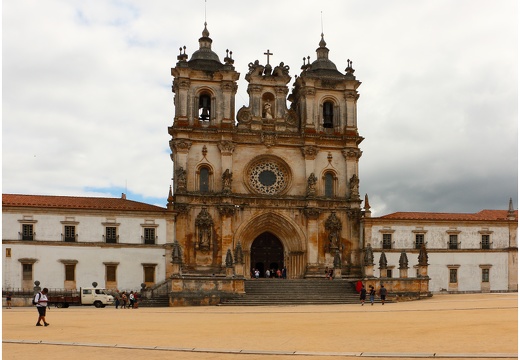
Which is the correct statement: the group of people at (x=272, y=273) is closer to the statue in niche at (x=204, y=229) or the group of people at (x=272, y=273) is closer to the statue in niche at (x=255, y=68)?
the statue in niche at (x=204, y=229)

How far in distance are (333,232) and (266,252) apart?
6099 mm

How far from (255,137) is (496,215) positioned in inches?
997

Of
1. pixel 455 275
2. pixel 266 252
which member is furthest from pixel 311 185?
pixel 455 275

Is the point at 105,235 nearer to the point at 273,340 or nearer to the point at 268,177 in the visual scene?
the point at 268,177

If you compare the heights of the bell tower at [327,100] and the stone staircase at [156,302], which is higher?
the bell tower at [327,100]

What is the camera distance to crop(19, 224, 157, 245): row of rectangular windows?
48.7 meters

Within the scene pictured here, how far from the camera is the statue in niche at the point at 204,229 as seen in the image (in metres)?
52.2

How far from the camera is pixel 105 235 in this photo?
5022 centimetres

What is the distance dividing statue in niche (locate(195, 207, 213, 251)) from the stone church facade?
8 centimetres

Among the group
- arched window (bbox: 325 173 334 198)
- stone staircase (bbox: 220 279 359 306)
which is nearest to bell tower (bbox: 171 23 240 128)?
arched window (bbox: 325 173 334 198)

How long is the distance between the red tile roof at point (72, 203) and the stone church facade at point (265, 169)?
3118mm

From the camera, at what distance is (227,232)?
173 feet

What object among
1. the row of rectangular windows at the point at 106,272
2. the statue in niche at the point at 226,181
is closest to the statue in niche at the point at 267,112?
the statue in niche at the point at 226,181

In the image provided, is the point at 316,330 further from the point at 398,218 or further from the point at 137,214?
the point at 398,218
